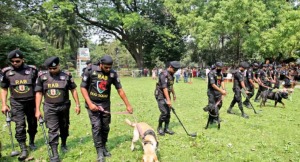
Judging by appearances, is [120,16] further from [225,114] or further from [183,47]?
[225,114]

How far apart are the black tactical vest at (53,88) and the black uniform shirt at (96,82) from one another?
0.53 m

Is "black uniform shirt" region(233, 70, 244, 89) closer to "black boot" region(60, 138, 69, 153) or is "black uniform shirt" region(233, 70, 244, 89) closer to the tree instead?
"black boot" region(60, 138, 69, 153)

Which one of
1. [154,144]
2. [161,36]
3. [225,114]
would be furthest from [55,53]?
[154,144]

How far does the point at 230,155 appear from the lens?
4.76m

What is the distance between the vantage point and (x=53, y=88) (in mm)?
4430

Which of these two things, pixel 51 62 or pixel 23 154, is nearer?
pixel 51 62

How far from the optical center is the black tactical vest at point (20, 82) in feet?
15.0

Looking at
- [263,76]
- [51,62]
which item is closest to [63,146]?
[51,62]

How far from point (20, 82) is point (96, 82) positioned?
171cm

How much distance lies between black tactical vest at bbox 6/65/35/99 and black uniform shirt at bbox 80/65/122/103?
1.31 metres

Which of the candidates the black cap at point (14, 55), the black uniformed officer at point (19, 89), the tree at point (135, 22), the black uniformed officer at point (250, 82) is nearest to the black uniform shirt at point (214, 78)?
the black uniformed officer at point (250, 82)

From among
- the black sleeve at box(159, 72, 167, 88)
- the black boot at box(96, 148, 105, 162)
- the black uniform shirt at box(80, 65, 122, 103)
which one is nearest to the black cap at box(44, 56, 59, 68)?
the black uniform shirt at box(80, 65, 122, 103)

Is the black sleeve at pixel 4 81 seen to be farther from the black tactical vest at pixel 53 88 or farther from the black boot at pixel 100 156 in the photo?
the black boot at pixel 100 156

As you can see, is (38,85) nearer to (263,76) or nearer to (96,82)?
(96,82)
